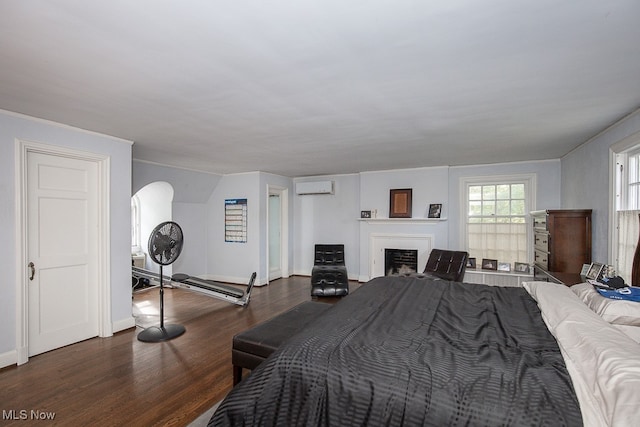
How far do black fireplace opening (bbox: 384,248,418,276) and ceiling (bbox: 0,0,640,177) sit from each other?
2.88 meters

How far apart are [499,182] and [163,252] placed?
17.7 feet

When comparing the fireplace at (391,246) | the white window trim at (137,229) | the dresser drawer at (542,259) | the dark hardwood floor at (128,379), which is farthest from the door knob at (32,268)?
the dresser drawer at (542,259)

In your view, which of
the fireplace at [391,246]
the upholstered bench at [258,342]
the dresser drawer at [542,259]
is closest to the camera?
the upholstered bench at [258,342]

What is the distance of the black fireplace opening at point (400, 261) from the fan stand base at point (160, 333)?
151 inches

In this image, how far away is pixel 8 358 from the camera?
8.88ft

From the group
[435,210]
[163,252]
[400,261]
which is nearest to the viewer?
[163,252]

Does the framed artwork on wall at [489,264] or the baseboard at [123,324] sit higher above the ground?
the framed artwork on wall at [489,264]

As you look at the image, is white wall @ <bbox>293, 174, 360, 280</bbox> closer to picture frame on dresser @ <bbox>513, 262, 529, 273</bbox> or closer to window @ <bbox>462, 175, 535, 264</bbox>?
window @ <bbox>462, 175, 535, 264</bbox>

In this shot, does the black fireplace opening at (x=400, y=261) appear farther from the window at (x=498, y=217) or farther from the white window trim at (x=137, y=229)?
the white window trim at (x=137, y=229)

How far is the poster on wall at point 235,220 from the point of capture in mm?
6102

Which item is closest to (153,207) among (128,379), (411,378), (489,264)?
(128,379)

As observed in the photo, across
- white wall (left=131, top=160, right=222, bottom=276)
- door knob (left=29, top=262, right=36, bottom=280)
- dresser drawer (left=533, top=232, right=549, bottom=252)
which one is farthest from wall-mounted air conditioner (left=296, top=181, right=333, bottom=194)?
door knob (left=29, top=262, right=36, bottom=280)

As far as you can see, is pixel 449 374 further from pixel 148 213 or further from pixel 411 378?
pixel 148 213

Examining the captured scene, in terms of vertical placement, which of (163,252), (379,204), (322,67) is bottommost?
(163,252)
